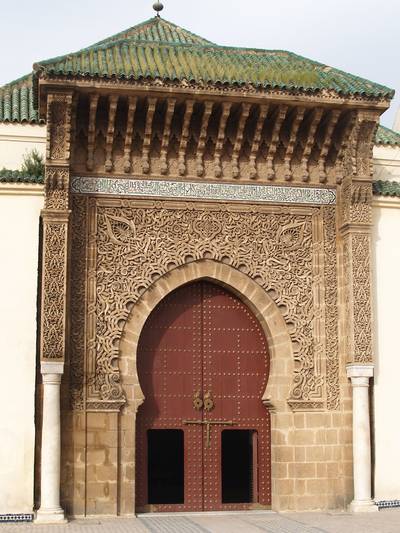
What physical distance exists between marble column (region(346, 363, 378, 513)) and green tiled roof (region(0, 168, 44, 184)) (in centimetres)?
361

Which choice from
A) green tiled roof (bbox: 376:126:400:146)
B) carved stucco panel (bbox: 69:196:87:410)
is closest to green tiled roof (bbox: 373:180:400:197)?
green tiled roof (bbox: 376:126:400:146)

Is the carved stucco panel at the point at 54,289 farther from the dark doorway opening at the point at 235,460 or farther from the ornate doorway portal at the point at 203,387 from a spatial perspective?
the dark doorway opening at the point at 235,460

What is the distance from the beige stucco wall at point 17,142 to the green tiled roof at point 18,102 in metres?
0.10

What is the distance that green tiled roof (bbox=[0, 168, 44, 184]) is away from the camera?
911cm

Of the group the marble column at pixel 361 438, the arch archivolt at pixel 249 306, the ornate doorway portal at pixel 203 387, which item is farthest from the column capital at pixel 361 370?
the ornate doorway portal at pixel 203 387

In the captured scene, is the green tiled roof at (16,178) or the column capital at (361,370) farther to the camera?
the column capital at (361,370)

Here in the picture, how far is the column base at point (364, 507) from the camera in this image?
915cm

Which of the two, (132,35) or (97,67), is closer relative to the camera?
(97,67)

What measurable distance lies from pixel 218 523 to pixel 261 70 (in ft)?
14.9

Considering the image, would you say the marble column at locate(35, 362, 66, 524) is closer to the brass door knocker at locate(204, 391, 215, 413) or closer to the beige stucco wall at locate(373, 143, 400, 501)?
the brass door knocker at locate(204, 391, 215, 413)

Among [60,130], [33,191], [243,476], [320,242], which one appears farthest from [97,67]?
[243,476]

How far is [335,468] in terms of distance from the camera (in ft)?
31.0

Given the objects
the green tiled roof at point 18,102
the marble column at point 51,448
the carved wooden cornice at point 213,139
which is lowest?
the marble column at point 51,448

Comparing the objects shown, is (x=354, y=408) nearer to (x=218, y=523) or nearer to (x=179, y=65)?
(x=218, y=523)
